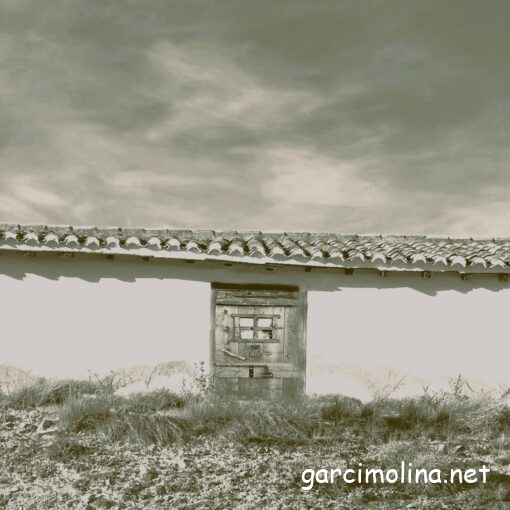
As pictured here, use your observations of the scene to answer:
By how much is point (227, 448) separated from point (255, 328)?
121 inches

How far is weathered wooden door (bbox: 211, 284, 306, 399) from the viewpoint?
10.3 meters

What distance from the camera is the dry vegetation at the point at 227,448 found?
6.46m

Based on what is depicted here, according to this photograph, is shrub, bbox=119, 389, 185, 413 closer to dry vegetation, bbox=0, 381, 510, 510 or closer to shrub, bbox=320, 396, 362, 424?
dry vegetation, bbox=0, 381, 510, 510

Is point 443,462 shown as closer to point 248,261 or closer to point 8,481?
point 248,261

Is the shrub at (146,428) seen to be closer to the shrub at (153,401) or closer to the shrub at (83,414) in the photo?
the shrub at (83,414)

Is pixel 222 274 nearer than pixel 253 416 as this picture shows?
No

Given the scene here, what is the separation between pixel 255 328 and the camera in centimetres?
1039

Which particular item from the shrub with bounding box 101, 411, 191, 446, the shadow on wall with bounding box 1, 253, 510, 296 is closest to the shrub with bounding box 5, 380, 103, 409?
the shrub with bounding box 101, 411, 191, 446

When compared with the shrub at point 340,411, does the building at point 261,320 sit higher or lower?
higher

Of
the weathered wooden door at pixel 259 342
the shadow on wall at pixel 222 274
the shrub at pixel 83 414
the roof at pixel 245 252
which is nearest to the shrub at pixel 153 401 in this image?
the shrub at pixel 83 414

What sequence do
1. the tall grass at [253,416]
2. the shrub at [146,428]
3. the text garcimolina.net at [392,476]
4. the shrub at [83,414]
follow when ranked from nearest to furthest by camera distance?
the text garcimolina.net at [392,476] → the shrub at [146,428] → the tall grass at [253,416] → the shrub at [83,414]

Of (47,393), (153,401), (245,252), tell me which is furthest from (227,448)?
(245,252)

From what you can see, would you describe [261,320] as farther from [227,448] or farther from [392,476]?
[392,476]

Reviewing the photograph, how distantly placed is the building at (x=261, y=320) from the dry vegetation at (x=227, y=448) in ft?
2.13
